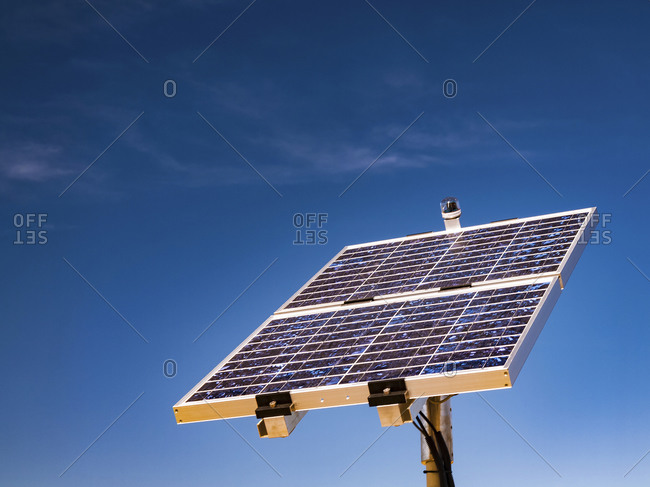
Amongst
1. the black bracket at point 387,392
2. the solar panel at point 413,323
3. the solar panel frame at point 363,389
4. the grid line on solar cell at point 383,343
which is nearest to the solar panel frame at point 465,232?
the solar panel at point 413,323

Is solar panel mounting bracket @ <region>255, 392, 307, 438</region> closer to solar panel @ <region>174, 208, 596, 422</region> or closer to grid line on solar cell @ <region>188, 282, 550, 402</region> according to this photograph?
solar panel @ <region>174, 208, 596, 422</region>

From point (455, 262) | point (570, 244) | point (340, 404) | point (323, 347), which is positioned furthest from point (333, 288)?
point (340, 404)

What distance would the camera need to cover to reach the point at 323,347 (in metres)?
10.2

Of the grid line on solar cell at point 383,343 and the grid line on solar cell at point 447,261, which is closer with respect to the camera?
the grid line on solar cell at point 383,343

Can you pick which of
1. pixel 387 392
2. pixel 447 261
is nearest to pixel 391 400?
pixel 387 392

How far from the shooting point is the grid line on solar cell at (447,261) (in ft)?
38.7

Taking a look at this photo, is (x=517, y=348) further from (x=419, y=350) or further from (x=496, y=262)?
(x=496, y=262)

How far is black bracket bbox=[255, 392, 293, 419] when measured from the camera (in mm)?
8773

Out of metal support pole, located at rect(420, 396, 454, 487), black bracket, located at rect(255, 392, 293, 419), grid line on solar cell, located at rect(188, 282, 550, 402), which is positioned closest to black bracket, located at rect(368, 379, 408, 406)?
grid line on solar cell, located at rect(188, 282, 550, 402)

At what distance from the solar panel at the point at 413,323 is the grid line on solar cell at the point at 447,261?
23mm

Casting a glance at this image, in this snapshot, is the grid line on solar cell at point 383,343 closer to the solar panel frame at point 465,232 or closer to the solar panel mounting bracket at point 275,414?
the solar panel mounting bracket at point 275,414

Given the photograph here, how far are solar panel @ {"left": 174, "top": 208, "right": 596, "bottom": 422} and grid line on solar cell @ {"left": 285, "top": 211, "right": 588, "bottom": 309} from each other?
0.02 metres

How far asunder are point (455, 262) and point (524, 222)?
2.09 metres

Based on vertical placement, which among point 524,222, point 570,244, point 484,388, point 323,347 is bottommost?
point 484,388
